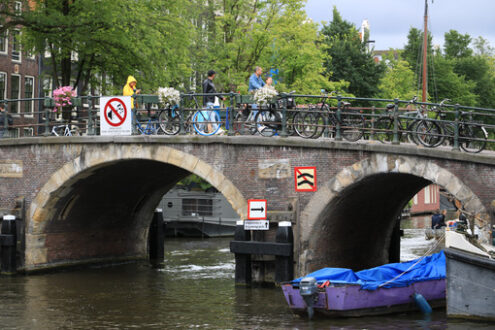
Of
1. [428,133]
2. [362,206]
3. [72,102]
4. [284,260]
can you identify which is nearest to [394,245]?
[362,206]

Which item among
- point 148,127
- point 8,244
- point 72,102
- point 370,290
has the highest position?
point 72,102

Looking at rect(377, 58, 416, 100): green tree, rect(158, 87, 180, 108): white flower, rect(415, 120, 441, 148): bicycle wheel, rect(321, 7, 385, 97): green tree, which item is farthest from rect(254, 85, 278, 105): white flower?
rect(377, 58, 416, 100): green tree

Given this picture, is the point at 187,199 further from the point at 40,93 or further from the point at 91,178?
the point at 91,178

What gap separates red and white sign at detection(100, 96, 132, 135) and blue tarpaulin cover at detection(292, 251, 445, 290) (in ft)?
22.3

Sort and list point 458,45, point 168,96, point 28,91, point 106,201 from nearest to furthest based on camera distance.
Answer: point 168,96
point 106,201
point 28,91
point 458,45

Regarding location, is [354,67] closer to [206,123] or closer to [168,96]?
[168,96]

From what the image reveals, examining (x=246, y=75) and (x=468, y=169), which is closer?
(x=468, y=169)

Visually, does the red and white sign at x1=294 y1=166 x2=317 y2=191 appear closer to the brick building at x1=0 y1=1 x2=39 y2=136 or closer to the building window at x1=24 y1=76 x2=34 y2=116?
the brick building at x1=0 y1=1 x2=39 y2=136

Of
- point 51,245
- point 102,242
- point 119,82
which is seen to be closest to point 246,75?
point 119,82

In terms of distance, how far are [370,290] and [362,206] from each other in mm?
4806

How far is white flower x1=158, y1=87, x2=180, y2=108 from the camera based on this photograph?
19719 millimetres

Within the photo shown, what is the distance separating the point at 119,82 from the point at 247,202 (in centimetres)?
1002

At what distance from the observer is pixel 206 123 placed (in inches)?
762

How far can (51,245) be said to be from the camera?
2189cm
